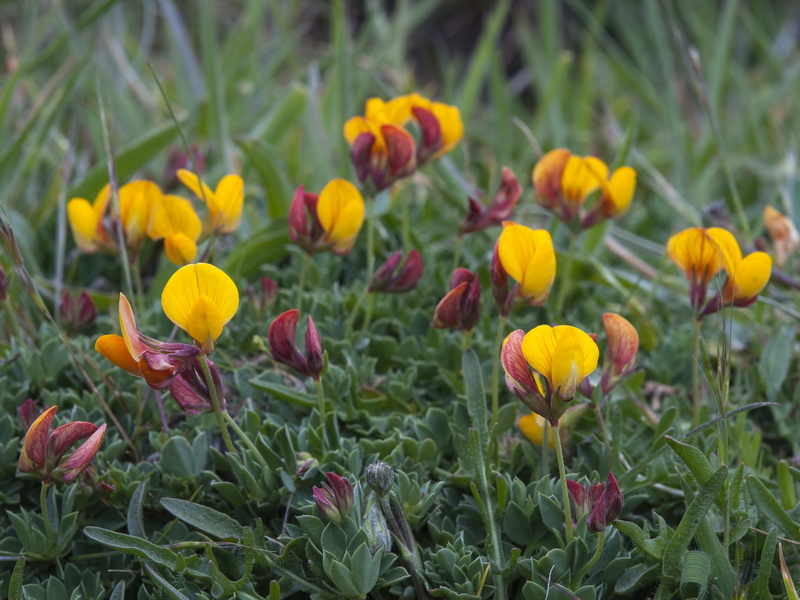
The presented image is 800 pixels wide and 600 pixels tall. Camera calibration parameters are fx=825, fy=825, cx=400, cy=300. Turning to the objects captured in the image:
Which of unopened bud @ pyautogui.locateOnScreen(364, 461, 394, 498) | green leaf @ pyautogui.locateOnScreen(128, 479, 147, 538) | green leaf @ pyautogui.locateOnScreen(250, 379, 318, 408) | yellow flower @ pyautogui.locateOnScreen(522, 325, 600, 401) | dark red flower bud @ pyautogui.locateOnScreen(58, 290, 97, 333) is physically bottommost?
green leaf @ pyautogui.locateOnScreen(250, 379, 318, 408)

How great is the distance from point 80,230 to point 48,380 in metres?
0.29

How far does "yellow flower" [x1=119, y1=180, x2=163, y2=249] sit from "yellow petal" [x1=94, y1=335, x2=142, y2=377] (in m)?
0.48

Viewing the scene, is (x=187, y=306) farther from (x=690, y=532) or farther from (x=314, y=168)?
(x=314, y=168)

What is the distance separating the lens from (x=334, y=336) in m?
1.69

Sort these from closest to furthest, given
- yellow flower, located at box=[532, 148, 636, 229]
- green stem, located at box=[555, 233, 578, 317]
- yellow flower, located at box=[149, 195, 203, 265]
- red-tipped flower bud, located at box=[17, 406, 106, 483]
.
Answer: red-tipped flower bud, located at box=[17, 406, 106, 483] < yellow flower, located at box=[149, 195, 203, 265] < yellow flower, located at box=[532, 148, 636, 229] < green stem, located at box=[555, 233, 578, 317]

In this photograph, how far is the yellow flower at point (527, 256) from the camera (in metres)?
1.21

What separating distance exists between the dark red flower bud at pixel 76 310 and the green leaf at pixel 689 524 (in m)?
1.18

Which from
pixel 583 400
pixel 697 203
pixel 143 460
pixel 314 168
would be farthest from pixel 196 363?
pixel 697 203

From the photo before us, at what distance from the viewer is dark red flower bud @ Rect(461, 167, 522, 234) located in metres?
Answer: 1.59

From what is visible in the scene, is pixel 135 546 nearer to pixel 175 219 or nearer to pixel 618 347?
pixel 175 219

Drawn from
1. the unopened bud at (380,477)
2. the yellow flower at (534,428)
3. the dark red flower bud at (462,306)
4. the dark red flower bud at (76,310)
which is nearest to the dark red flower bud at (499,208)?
the dark red flower bud at (462,306)

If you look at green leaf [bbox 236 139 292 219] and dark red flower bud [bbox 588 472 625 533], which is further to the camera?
green leaf [bbox 236 139 292 219]

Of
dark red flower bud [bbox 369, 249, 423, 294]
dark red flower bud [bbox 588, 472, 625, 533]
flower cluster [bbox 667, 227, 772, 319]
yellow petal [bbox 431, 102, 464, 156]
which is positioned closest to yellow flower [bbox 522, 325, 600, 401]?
dark red flower bud [bbox 588, 472, 625, 533]

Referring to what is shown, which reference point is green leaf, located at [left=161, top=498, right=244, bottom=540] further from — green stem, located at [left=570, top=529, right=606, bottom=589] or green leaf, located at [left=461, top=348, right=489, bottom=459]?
green stem, located at [left=570, top=529, right=606, bottom=589]
